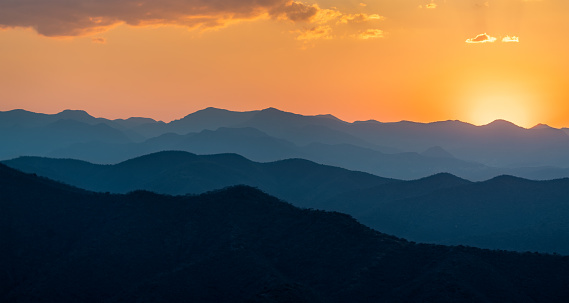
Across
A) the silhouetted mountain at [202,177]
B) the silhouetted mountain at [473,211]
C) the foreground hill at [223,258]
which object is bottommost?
the silhouetted mountain at [473,211]

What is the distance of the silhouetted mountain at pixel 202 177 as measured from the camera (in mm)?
169625

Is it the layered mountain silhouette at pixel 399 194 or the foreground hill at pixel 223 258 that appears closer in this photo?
the foreground hill at pixel 223 258

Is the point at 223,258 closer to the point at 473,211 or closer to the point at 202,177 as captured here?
the point at 473,211

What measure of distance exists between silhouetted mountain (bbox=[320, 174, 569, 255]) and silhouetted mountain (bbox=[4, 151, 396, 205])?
17.2 metres

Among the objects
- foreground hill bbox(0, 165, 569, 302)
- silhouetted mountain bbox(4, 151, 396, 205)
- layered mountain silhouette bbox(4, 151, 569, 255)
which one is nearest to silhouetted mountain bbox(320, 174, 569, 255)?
layered mountain silhouette bbox(4, 151, 569, 255)

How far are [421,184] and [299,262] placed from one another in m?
100

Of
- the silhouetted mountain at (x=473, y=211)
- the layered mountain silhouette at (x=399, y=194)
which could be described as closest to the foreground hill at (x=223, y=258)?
the silhouetted mountain at (x=473, y=211)

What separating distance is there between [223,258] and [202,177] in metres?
103

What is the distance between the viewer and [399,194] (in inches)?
6270

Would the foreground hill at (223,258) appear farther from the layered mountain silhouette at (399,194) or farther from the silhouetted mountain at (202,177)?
the silhouetted mountain at (202,177)

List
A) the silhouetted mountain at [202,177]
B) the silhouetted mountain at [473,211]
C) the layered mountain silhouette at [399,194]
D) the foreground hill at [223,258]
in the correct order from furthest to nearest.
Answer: the silhouetted mountain at [202,177]
the layered mountain silhouette at [399,194]
the silhouetted mountain at [473,211]
the foreground hill at [223,258]

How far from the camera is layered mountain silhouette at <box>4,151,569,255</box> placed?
127812 millimetres

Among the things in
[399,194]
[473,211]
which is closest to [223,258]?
[473,211]

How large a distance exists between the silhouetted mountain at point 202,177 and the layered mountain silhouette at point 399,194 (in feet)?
0.98
